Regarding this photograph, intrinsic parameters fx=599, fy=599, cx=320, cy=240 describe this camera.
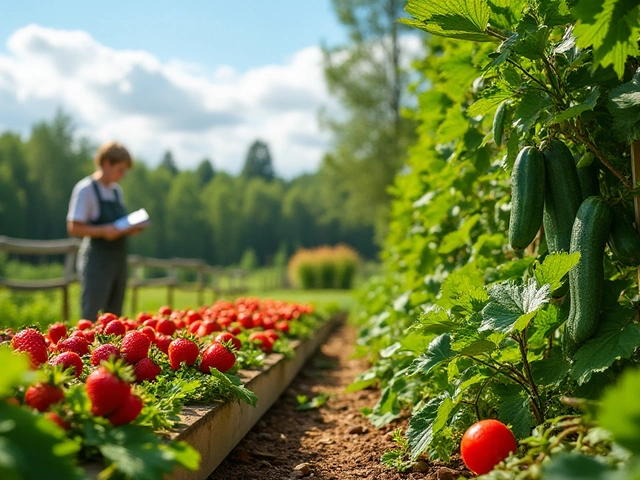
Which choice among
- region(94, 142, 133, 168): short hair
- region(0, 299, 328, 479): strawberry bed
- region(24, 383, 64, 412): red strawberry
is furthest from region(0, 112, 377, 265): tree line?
region(24, 383, 64, 412): red strawberry

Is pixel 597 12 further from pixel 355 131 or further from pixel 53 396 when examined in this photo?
pixel 355 131

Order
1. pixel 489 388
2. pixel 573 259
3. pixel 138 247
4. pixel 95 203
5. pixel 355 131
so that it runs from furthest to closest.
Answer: pixel 138 247 → pixel 355 131 → pixel 95 203 → pixel 489 388 → pixel 573 259

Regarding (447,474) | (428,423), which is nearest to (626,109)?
(428,423)

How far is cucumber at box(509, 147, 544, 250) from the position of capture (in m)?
2.13

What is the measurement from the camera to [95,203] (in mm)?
5508

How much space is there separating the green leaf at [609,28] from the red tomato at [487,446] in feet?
3.90

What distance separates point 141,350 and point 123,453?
1.09 m

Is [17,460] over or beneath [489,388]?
over

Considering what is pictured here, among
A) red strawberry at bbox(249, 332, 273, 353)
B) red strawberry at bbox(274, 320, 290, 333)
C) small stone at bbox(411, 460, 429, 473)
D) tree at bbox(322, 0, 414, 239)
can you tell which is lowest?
small stone at bbox(411, 460, 429, 473)

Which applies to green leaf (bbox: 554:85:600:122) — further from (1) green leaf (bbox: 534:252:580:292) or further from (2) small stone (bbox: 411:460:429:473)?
(2) small stone (bbox: 411:460:429:473)

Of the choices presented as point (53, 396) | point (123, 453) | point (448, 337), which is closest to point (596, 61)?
point (448, 337)

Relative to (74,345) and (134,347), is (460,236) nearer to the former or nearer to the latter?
(134,347)

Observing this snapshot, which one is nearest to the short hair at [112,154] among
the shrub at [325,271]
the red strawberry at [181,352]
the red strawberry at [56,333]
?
the red strawberry at [56,333]

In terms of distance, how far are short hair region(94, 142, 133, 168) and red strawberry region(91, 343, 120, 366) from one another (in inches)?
140
